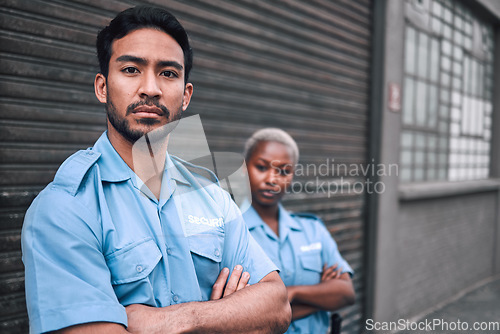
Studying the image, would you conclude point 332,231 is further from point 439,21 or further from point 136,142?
point 439,21

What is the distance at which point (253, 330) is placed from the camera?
148 cm

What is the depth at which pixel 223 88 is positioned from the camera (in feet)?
11.2

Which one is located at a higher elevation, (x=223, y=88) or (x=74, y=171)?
(x=223, y=88)

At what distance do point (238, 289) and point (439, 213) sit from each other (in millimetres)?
5385

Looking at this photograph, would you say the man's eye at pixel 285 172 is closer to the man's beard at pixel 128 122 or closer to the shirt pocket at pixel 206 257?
the shirt pocket at pixel 206 257

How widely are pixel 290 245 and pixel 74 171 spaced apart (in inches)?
54.4

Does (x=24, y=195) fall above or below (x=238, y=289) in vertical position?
above

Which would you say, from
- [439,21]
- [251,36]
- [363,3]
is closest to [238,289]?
[251,36]

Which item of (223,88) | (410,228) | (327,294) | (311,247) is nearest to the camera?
(327,294)

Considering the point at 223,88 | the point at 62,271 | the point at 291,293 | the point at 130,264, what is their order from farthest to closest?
the point at 223,88
the point at 291,293
the point at 130,264
the point at 62,271

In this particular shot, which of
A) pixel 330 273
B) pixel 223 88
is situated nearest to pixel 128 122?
pixel 330 273

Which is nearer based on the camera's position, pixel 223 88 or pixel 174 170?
pixel 174 170

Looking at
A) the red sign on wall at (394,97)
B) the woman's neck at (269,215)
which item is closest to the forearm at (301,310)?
the woman's neck at (269,215)

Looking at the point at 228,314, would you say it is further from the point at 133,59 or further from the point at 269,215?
the point at 269,215
